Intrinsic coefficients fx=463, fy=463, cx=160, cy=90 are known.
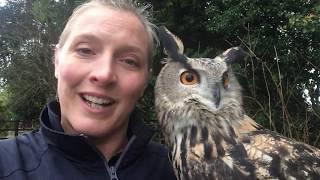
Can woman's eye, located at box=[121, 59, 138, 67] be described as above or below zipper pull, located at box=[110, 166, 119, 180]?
above

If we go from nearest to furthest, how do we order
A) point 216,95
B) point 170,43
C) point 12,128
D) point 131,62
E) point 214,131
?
point 131,62 < point 214,131 < point 216,95 < point 170,43 < point 12,128

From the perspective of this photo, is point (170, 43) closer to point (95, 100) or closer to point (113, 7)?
point (113, 7)

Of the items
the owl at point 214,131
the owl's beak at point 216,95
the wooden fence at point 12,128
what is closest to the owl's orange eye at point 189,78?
the owl at point 214,131

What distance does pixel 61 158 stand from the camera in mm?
1783

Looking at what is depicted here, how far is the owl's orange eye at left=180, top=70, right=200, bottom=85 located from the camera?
2496 mm

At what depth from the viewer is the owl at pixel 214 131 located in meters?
2.06

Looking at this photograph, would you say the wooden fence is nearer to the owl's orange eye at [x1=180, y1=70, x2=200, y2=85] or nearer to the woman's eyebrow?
the owl's orange eye at [x1=180, y1=70, x2=200, y2=85]

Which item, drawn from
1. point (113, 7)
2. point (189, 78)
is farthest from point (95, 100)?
point (189, 78)

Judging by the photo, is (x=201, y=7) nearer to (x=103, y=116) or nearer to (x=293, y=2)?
(x=293, y=2)

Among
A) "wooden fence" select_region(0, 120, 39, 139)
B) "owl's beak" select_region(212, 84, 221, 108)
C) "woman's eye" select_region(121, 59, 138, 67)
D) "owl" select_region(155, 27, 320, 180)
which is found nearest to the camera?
"woman's eye" select_region(121, 59, 138, 67)

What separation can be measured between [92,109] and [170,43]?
0.90 meters

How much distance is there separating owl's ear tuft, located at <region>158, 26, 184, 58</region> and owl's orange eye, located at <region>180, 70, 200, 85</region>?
0.13 m

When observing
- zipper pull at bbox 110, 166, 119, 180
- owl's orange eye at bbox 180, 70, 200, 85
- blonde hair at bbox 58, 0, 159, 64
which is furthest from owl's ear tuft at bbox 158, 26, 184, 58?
zipper pull at bbox 110, 166, 119, 180

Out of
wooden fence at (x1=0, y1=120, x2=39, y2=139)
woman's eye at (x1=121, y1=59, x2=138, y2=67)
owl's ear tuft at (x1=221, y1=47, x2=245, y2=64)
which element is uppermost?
owl's ear tuft at (x1=221, y1=47, x2=245, y2=64)
